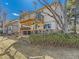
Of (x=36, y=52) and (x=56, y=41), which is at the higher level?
(x=56, y=41)

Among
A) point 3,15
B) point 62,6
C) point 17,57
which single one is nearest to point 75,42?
point 62,6

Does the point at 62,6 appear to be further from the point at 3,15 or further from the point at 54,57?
the point at 54,57

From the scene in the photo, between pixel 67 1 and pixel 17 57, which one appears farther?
pixel 67 1

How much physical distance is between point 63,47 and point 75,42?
0.58 metres

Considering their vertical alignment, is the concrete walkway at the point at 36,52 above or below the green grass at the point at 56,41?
below

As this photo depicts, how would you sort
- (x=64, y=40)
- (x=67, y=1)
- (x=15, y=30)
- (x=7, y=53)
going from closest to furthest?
(x=7, y=53) → (x=64, y=40) → (x=67, y=1) → (x=15, y=30)

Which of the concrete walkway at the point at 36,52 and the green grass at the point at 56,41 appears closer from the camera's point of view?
the concrete walkway at the point at 36,52

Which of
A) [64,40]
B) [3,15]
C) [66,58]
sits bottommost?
[66,58]

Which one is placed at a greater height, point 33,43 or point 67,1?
point 67,1

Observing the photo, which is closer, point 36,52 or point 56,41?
point 36,52

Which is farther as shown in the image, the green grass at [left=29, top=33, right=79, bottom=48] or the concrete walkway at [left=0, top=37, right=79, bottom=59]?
the green grass at [left=29, top=33, right=79, bottom=48]

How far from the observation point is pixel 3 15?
9.30 meters

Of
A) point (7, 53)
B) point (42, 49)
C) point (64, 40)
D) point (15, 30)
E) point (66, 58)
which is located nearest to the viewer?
point (7, 53)

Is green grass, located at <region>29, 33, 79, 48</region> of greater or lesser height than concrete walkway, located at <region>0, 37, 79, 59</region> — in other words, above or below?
above
